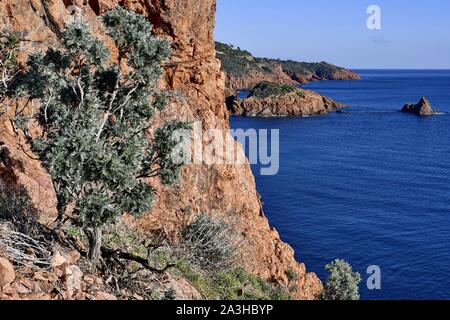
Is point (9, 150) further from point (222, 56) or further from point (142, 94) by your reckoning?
point (222, 56)

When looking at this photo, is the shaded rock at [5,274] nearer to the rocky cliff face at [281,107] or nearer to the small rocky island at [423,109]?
the rocky cliff face at [281,107]

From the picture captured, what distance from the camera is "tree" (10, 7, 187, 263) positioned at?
1030 cm

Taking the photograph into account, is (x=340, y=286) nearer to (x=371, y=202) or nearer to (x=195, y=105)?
(x=195, y=105)

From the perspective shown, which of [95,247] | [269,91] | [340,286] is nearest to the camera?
[95,247]

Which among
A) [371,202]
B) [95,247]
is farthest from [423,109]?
[95,247]

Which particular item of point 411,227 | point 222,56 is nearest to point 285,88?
point 222,56

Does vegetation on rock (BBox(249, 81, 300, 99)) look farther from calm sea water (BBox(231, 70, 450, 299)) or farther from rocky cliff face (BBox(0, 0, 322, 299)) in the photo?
rocky cliff face (BBox(0, 0, 322, 299))

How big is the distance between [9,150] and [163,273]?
7126mm

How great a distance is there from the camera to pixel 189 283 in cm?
1490

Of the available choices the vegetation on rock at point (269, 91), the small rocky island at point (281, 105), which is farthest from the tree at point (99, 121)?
the vegetation on rock at point (269, 91)

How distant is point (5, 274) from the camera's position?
29.2 ft

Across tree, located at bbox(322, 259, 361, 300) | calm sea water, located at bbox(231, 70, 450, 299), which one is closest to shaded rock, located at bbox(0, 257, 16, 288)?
tree, located at bbox(322, 259, 361, 300)

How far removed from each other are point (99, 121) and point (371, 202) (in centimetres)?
4484

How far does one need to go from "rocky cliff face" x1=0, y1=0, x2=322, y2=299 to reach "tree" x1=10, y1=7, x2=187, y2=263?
7.93 meters
